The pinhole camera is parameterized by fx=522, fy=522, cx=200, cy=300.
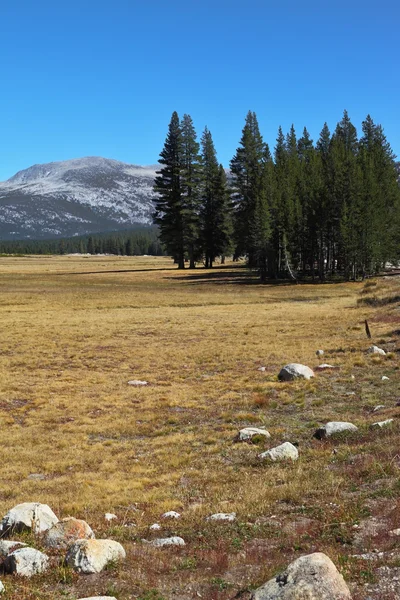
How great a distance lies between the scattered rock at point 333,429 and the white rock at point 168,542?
20.7 ft

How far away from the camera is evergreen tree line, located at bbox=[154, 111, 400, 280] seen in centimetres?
6656

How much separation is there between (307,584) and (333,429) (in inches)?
319

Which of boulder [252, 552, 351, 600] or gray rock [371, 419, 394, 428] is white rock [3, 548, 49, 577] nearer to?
boulder [252, 552, 351, 600]

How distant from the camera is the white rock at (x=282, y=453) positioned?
471 inches

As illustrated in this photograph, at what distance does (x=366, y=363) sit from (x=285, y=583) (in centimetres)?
1789

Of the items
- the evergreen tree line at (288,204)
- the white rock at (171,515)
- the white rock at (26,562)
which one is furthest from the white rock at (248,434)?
the evergreen tree line at (288,204)

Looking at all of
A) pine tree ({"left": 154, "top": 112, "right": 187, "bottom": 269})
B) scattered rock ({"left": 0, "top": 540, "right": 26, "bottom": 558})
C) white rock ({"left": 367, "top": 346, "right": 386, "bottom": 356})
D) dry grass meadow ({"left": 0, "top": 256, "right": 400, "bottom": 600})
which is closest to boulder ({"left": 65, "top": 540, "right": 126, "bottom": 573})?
dry grass meadow ({"left": 0, "top": 256, "right": 400, "bottom": 600})

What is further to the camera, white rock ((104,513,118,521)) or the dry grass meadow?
white rock ((104,513,118,521))

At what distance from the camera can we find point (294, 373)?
20734 mm

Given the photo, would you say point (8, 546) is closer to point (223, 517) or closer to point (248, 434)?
point (223, 517)

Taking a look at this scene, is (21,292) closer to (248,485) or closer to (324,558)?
(248,485)

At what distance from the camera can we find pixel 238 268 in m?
96.6

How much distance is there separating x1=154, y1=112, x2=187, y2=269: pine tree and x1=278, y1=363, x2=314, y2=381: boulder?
67.3 meters

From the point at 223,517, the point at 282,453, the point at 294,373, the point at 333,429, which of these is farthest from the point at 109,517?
the point at 294,373
